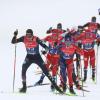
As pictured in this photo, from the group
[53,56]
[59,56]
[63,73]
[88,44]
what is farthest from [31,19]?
[63,73]

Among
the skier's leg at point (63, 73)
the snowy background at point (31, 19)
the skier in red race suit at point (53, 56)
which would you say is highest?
the snowy background at point (31, 19)

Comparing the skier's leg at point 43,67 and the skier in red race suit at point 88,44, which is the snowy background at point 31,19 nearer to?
the skier in red race suit at point 88,44

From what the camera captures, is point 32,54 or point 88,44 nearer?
point 32,54

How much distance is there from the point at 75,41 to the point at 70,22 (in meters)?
27.7

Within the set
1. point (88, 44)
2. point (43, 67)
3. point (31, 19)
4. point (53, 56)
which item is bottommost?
point (43, 67)

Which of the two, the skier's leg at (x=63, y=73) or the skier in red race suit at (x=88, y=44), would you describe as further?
the skier in red race suit at (x=88, y=44)

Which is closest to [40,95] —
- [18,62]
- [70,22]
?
[18,62]

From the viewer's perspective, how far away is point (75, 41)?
21.3 meters

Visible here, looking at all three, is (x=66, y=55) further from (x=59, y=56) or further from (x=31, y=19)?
(x=31, y=19)

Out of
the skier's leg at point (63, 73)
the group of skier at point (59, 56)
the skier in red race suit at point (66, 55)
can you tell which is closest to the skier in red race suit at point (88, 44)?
the group of skier at point (59, 56)

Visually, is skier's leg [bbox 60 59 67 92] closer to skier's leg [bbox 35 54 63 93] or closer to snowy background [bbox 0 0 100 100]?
skier's leg [bbox 35 54 63 93]

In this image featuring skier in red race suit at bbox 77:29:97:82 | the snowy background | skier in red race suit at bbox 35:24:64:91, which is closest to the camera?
skier in red race suit at bbox 35:24:64:91

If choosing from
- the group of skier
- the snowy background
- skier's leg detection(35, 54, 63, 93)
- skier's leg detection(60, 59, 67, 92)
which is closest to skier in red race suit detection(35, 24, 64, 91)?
the group of skier

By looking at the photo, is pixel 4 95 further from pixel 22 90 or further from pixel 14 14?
pixel 14 14
